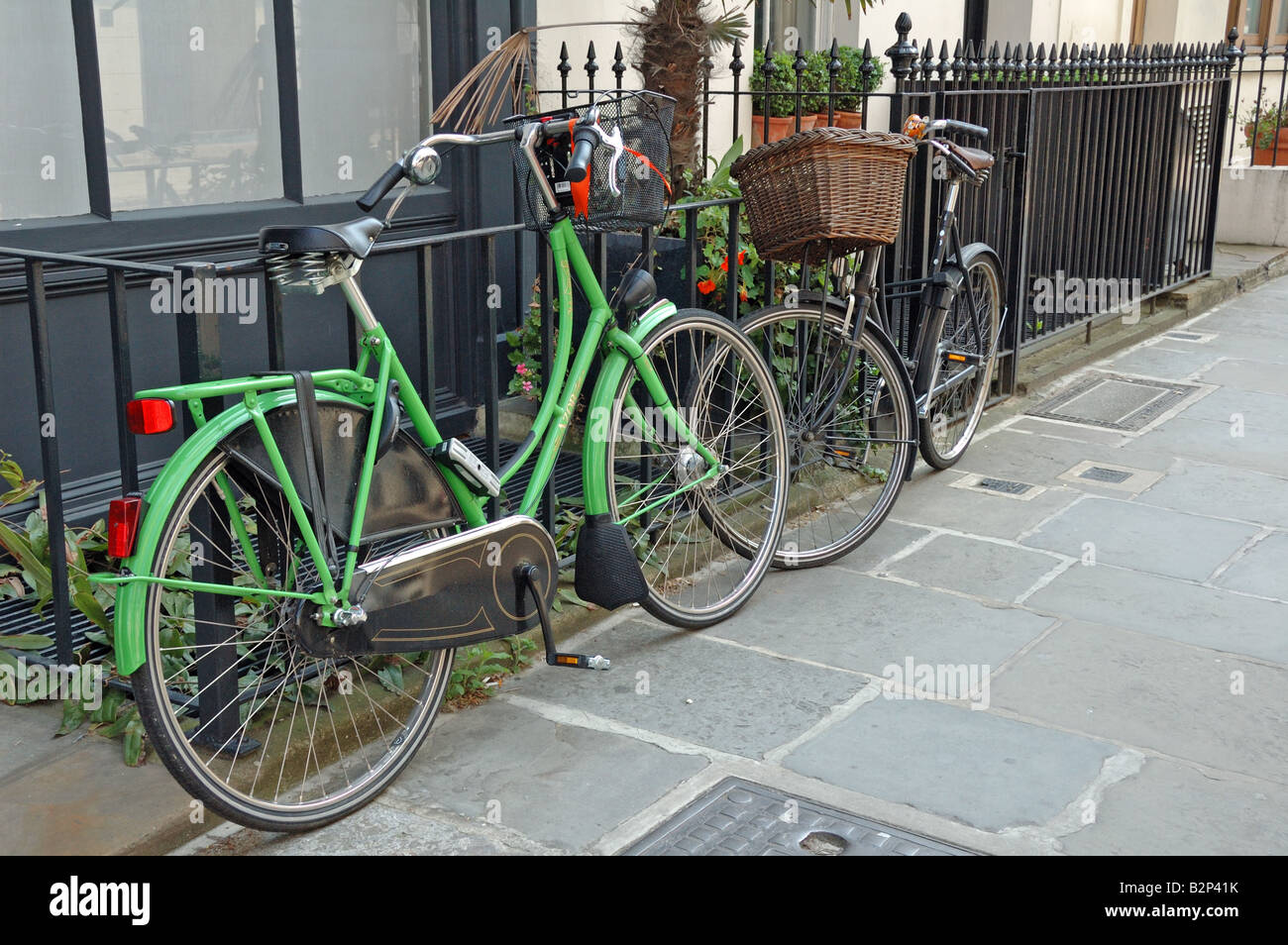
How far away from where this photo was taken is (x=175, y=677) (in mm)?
3264

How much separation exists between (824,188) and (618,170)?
37.3 inches

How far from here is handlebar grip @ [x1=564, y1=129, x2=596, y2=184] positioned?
314 centimetres

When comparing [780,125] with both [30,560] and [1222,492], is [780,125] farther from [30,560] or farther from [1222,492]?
[30,560]

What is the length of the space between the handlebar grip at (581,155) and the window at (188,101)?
2.04 meters

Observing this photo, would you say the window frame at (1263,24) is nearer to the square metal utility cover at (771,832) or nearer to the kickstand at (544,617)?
the kickstand at (544,617)

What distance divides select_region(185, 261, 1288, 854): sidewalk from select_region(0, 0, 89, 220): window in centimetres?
221

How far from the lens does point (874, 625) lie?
4.09 meters

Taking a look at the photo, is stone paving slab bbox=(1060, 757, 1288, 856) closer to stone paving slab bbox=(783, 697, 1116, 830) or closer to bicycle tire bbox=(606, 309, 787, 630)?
stone paving slab bbox=(783, 697, 1116, 830)

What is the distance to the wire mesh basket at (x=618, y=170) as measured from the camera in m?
3.31

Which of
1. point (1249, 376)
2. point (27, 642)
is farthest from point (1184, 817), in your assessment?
point (1249, 376)

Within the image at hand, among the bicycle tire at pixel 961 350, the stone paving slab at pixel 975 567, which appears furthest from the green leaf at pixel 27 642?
the bicycle tire at pixel 961 350

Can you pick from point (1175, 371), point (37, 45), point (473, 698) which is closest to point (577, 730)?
point (473, 698)
